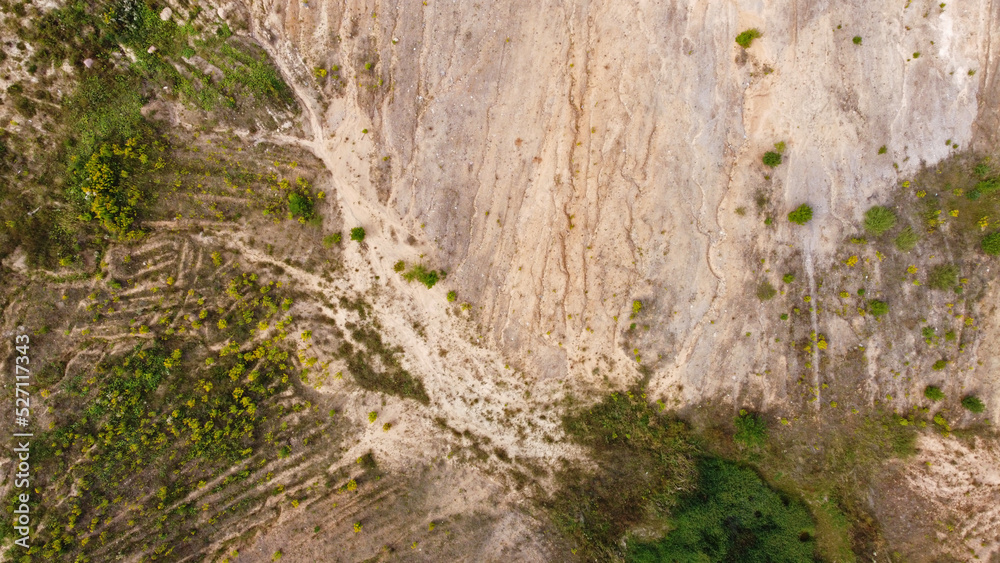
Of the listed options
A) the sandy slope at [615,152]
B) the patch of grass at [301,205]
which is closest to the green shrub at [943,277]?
the sandy slope at [615,152]

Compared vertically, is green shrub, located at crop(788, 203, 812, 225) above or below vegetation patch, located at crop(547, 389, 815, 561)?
above

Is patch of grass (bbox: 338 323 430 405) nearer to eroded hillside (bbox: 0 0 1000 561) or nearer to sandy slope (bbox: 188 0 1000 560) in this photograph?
eroded hillside (bbox: 0 0 1000 561)

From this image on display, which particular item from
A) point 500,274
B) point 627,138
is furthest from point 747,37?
point 500,274

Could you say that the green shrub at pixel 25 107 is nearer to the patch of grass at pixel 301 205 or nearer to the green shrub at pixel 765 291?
the patch of grass at pixel 301 205

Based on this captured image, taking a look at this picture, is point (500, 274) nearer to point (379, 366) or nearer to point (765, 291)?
point (379, 366)

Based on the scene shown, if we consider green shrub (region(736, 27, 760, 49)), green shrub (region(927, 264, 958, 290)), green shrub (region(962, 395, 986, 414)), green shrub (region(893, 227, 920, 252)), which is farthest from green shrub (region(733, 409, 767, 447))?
green shrub (region(736, 27, 760, 49))

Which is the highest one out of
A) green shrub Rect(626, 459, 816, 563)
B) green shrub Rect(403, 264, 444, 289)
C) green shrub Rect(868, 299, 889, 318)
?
green shrub Rect(403, 264, 444, 289)
